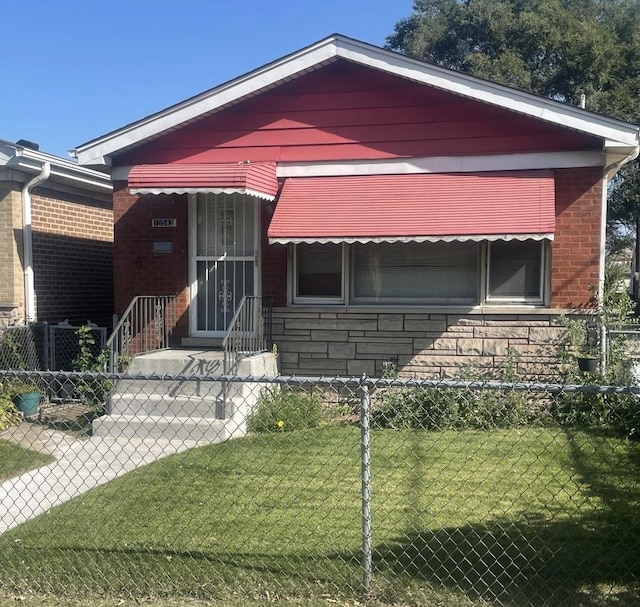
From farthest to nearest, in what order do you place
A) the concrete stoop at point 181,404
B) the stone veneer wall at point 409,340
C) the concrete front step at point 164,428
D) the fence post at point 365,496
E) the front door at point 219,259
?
the front door at point 219,259, the stone veneer wall at point 409,340, the concrete stoop at point 181,404, the concrete front step at point 164,428, the fence post at point 365,496

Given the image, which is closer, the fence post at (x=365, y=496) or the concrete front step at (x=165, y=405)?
the fence post at (x=365, y=496)

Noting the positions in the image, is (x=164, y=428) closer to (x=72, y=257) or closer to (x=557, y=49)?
(x=72, y=257)

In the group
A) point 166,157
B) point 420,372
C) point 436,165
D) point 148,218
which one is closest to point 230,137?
point 166,157

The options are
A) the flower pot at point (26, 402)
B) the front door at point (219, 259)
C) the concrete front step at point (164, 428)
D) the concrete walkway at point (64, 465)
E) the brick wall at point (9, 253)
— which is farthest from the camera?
the brick wall at point (9, 253)

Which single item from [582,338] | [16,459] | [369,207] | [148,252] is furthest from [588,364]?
[16,459]

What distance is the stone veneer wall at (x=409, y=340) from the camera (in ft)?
27.4

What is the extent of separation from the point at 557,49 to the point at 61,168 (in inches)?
822

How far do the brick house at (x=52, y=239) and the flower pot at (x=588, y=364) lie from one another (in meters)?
7.73

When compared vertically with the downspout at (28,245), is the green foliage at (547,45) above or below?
above

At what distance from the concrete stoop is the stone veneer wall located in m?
0.69

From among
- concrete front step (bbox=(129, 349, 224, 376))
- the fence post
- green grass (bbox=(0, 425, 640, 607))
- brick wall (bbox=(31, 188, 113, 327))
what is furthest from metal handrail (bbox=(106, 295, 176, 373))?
the fence post

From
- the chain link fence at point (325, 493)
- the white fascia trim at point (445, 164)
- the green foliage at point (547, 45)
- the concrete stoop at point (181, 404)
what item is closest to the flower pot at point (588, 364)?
the chain link fence at point (325, 493)

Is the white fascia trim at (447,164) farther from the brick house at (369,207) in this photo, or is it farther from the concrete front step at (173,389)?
the concrete front step at (173,389)

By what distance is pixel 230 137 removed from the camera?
909 cm
